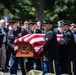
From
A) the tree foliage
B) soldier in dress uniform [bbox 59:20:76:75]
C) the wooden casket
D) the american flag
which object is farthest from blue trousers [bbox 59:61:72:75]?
the tree foliage

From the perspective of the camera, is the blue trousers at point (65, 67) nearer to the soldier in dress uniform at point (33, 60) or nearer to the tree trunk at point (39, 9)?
the soldier in dress uniform at point (33, 60)

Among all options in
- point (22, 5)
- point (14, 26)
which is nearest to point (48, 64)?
point (14, 26)

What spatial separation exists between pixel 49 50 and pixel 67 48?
0.59 m

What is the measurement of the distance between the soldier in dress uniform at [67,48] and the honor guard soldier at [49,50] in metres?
0.31

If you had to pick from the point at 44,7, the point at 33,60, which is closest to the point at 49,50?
the point at 33,60

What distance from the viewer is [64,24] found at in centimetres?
1052

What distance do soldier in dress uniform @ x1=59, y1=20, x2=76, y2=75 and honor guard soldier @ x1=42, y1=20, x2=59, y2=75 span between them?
1.03ft

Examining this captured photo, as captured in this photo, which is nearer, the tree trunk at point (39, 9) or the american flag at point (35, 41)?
the american flag at point (35, 41)

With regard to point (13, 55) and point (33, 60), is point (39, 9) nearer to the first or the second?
point (33, 60)

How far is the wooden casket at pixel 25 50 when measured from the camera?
405 inches

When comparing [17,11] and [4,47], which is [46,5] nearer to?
[17,11]

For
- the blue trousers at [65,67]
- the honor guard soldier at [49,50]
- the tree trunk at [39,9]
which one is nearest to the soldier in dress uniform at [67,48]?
the blue trousers at [65,67]

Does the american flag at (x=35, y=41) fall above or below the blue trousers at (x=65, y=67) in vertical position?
above

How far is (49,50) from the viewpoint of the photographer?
10.1 m
